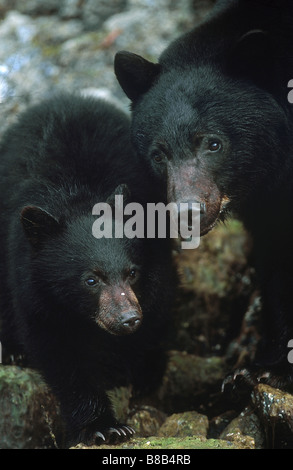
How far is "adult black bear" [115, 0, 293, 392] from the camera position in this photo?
17.1 ft

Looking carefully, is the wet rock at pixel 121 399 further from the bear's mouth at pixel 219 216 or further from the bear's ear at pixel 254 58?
the bear's ear at pixel 254 58

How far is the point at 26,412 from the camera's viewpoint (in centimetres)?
604

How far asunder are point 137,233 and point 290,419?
175 cm

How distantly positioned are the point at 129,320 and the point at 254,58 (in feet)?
6.86

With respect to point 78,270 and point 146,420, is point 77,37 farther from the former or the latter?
point 146,420

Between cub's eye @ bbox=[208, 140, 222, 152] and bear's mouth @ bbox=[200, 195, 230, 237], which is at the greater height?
cub's eye @ bbox=[208, 140, 222, 152]

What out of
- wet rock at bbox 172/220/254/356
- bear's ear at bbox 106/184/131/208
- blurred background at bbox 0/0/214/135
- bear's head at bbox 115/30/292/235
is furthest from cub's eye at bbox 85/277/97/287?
blurred background at bbox 0/0/214/135

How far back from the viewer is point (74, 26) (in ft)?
35.3

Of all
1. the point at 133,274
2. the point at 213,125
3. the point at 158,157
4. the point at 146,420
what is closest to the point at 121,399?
the point at 146,420

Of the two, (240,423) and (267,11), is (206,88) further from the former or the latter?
(240,423)

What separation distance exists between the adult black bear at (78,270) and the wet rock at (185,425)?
1.76 feet

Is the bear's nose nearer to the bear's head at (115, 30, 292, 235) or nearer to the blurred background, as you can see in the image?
the bear's head at (115, 30, 292, 235)

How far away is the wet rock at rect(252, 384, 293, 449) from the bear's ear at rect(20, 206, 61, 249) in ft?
6.61

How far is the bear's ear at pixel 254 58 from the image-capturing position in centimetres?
521
